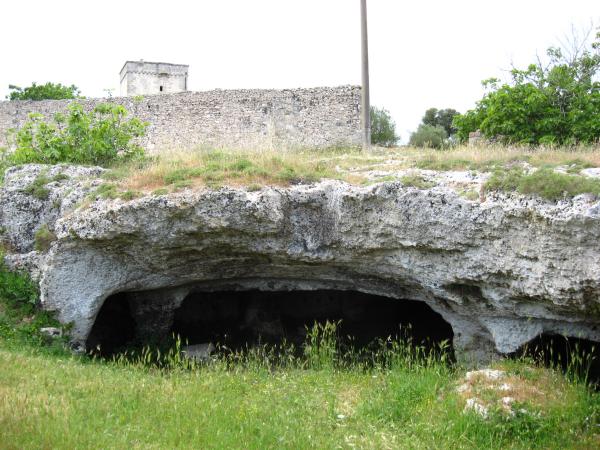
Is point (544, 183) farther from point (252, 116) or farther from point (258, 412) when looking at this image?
point (252, 116)

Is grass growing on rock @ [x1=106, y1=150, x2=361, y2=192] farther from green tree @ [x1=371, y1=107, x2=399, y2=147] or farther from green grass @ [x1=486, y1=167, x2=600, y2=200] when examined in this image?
green tree @ [x1=371, y1=107, x2=399, y2=147]

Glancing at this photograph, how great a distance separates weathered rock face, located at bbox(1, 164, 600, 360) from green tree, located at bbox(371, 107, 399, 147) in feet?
91.3

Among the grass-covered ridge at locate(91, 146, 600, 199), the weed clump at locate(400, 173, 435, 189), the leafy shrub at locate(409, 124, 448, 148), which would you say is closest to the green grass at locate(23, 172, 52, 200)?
the grass-covered ridge at locate(91, 146, 600, 199)

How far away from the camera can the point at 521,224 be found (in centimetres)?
705

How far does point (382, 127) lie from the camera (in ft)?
123

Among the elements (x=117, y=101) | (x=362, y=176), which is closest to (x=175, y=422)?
(x=362, y=176)

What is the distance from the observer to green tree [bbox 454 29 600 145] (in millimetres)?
19750

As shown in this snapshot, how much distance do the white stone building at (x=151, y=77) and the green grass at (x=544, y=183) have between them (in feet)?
110

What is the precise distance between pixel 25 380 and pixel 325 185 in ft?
14.5

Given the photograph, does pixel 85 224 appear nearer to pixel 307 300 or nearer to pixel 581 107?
pixel 307 300

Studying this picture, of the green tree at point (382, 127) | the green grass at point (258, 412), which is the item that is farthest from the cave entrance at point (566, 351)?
the green tree at point (382, 127)

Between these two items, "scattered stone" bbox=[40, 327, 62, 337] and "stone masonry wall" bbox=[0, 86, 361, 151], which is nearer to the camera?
"scattered stone" bbox=[40, 327, 62, 337]

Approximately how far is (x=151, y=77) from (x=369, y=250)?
3404 centimetres

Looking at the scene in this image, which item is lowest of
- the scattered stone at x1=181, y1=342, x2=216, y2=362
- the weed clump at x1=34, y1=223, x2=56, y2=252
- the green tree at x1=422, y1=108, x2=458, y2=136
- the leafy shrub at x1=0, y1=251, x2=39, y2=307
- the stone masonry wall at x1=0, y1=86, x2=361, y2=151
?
the scattered stone at x1=181, y1=342, x2=216, y2=362
